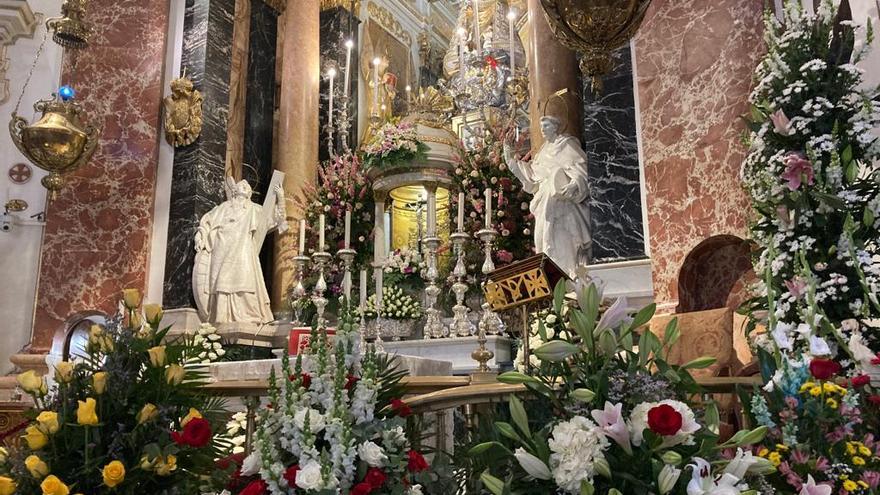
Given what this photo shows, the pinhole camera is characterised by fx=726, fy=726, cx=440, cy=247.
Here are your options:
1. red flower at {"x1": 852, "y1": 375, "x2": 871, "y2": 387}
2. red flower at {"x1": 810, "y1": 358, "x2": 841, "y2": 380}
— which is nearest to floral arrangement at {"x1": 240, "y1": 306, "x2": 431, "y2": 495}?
red flower at {"x1": 810, "y1": 358, "x2": 841, "y2": 380}

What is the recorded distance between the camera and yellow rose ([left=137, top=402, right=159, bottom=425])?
2.36m

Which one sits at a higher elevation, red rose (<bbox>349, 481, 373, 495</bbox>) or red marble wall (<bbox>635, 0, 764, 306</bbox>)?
red marble wall (<bbox>635, 0, 764, 306</bbox>)

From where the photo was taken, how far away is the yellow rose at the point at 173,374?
2.45m

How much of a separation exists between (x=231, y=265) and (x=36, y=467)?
257 inches

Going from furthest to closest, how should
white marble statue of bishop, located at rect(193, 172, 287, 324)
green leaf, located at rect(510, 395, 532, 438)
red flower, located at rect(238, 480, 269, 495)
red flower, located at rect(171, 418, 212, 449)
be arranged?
1. white marble statue of bishop, located at rect(193, 172, 287, 324)
2. red flower, located at rect(171, 418, 212, 449)
3. red flower, located at rect(238, 480, 269, 495)
4. green leaf, located at rect(510, 395, 532, 438)

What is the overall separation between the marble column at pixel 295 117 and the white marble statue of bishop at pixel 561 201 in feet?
12.3

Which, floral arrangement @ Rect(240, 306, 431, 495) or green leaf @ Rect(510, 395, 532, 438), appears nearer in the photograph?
green leaf @ Rect(510, 395, 532, 438)

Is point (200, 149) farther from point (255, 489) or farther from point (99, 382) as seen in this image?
point (255, 489)

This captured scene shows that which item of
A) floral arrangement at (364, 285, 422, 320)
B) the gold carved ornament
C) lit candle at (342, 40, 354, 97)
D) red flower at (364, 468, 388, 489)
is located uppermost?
lit candle at (342, 40, 354, 97)

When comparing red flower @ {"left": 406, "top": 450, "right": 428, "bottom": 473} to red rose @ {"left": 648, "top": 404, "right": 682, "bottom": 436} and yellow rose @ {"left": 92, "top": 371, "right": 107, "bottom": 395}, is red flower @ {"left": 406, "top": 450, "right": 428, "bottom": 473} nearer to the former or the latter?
red rose @ {"left": 648, "top": 404, "right": 682, "bottom": 436}

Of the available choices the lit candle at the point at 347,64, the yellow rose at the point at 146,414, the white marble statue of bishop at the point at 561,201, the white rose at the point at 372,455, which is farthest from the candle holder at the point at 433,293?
the lit candle at the point at 347,64

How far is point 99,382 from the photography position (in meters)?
2.36

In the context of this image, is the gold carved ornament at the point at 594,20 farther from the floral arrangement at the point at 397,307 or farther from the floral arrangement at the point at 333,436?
the floral arrangement at the point at 397,307

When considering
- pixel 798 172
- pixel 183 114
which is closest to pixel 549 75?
pixel 798 172
